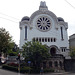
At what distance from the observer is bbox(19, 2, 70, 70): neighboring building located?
47625mm

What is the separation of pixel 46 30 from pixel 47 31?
61 cm

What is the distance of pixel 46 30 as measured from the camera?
159 ft

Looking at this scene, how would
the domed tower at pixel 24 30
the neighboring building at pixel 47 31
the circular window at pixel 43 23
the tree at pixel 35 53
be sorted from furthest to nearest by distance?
the circular window at pixel 43 23 → the domed tower at pixel 24 30 → the neighboring building at pixel 47 31 → the tree at pixel 35 53

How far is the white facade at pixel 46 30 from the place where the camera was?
47.7 metres

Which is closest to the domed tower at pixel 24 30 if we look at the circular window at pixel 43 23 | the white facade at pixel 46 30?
the white facade at pixel 46 30

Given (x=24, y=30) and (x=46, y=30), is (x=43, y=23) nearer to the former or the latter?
(x=46, y=30)

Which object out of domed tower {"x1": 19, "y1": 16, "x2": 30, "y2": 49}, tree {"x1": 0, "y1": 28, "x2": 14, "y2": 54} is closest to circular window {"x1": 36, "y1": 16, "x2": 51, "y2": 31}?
domed tower {"x1": 19, "y1": 16, "x2": 30, "y2": 49}

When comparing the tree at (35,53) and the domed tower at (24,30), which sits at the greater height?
the domed tower at (24,30)

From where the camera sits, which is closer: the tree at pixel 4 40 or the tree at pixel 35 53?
the tree at pixel 35 53

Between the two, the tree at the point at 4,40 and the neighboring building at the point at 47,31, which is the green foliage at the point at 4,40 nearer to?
the tree at the point at 4,40

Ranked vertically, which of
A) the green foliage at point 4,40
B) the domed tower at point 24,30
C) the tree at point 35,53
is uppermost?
the domed tower at point 24,30

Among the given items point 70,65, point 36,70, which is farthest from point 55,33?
point 36,70

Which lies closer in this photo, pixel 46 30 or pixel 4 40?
pixel 4 40

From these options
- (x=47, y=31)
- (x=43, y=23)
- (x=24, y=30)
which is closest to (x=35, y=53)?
(x=47, y=31)
